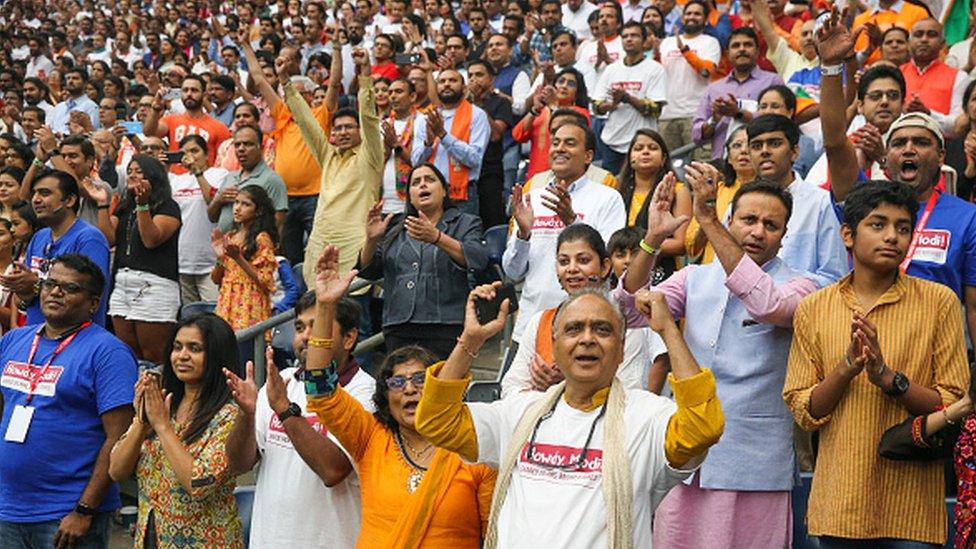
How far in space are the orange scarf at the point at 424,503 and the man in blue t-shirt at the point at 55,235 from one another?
3.28m

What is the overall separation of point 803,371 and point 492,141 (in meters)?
6.32

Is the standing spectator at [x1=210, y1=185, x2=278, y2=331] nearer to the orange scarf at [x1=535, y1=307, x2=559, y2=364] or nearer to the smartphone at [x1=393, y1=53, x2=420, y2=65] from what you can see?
the orange scarf at [x1=535, y1=307, x2=559, y2=364]

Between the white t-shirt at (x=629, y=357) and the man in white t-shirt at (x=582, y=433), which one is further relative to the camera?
the white t-shirt at (x=629, y=357)

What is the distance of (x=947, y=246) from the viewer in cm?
514

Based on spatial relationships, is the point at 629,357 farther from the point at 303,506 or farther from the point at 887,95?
the point at 887,95

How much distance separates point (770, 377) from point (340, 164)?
5.03 metres

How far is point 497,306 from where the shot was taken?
13.3 feet

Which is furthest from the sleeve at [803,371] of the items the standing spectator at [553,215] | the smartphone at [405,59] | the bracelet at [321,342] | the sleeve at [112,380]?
the smartphone at [405,59]

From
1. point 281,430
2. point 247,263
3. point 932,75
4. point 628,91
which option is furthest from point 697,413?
point 628,91

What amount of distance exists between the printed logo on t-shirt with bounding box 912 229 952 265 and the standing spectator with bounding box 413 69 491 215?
4.39 meters

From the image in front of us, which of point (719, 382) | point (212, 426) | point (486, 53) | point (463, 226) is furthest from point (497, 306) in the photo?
point (486, 53)

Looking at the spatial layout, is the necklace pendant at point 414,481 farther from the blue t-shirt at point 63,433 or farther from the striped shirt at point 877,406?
the blue t-shirt at point 63,433

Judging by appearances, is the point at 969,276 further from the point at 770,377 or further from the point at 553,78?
the point at 553,78

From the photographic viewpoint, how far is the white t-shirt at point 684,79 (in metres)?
11.6
